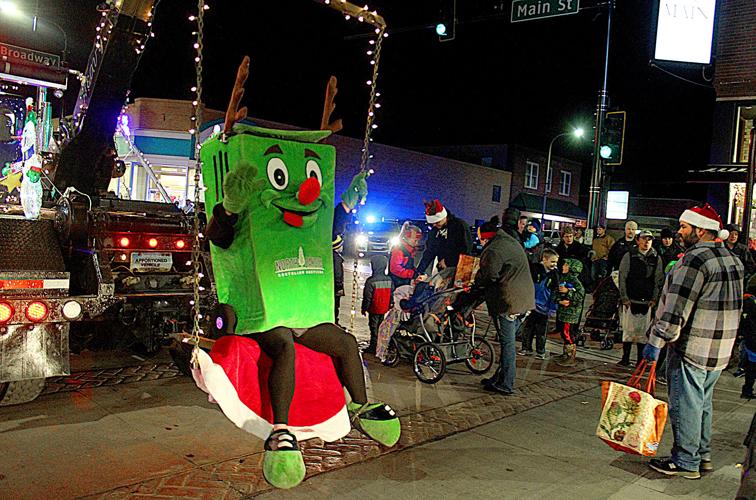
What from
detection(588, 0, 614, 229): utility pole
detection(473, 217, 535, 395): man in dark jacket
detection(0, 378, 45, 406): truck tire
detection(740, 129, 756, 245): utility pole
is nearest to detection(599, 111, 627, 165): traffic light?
detection(588, 0, 614, 229): utility pole

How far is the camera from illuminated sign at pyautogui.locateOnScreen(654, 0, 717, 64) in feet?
51.0

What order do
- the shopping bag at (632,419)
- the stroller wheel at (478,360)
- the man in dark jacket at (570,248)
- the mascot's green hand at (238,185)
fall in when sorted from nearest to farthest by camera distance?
1. the mascot's green hand at (238,185)
2. the shopping bag at (632,419)
3. the stroller wheel at (478,360)
4. the man in dark jacket at (570,248)

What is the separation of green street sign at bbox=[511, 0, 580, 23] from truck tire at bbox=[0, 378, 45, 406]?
30.2ft

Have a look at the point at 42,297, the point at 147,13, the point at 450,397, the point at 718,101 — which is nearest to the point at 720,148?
the point at 718,101

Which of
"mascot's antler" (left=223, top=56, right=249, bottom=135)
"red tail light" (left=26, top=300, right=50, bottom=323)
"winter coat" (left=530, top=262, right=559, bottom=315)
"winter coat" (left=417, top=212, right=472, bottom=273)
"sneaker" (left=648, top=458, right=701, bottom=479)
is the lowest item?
"sneaker" (left=648, top=458, right=701, bottom=479)

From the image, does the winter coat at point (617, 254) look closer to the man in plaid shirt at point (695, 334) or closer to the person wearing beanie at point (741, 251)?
the person wearing beanie at point (741, 251)

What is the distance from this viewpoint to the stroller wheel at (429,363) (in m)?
7.33

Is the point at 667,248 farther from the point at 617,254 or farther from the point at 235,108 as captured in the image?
the point at 235,108

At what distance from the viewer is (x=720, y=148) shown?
17641 mm

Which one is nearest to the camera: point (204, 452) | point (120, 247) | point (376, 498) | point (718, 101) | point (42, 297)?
point (376, 498)

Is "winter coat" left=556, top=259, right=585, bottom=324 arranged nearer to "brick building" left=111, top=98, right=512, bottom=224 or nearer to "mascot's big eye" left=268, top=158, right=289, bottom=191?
"mascot's big eye" left=268, top=158, right=289, bottom=191

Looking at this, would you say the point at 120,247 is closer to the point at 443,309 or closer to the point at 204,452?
the point at 204,452

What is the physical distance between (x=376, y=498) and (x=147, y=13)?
487 cm

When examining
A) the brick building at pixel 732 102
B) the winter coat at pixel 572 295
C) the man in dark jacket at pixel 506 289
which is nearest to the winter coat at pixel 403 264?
the man in dark jacket at pixel 506 289
